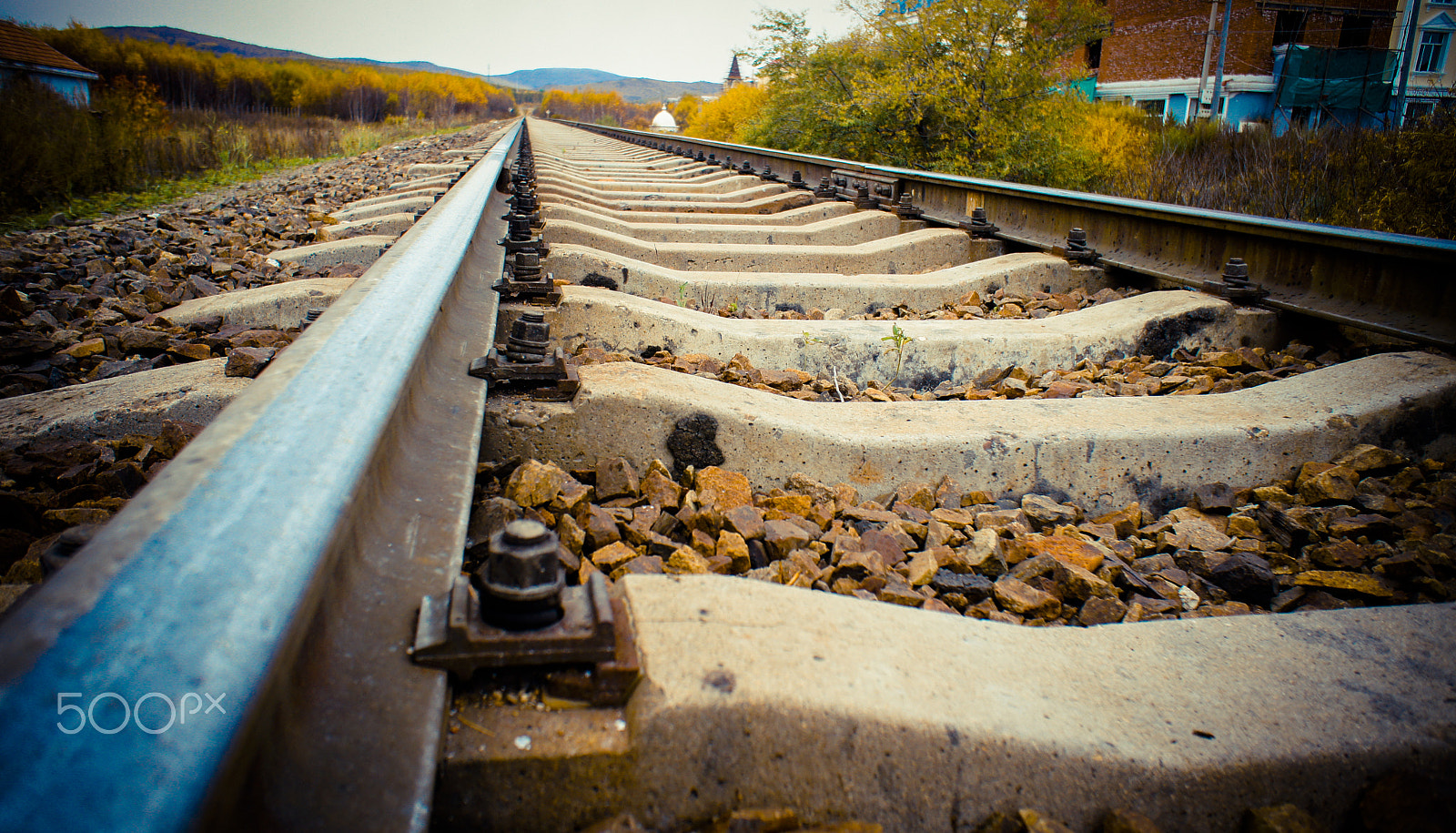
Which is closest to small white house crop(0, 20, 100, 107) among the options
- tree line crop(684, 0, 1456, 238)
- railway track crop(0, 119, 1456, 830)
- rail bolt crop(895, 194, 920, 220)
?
tree line crop(684, 0, 1456, 238)

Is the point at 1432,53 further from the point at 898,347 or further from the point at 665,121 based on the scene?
the point at 665,121

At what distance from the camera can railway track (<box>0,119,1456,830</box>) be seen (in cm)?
50

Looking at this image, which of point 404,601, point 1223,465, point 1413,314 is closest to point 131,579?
point 404,601

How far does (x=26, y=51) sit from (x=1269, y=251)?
33.1m

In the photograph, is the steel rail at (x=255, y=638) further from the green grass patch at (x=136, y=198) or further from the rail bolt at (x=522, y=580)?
the green grass patch at (x=136, y=198)

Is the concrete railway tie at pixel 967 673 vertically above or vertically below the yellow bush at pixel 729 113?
below

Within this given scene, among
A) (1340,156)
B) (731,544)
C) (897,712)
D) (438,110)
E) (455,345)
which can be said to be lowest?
(731,544)

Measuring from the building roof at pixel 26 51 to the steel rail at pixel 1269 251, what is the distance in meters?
25.2

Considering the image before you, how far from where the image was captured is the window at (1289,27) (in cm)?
2992

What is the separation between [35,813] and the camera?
15.6 inches

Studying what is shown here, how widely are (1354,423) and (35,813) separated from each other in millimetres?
2258

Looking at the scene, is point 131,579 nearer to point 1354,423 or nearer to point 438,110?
point 1354,423

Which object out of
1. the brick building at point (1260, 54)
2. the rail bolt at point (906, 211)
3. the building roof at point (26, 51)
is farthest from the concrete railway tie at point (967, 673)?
the brick building at point (1260, 54)

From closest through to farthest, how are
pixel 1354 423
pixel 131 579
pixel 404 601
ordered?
pixel 131 579, pixel 404 601, pixel 1354 423
